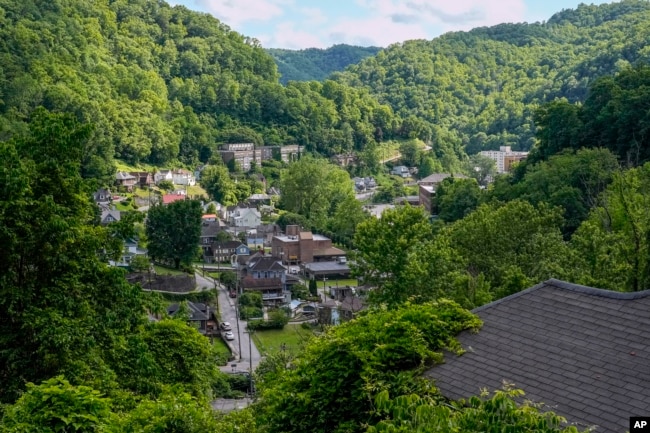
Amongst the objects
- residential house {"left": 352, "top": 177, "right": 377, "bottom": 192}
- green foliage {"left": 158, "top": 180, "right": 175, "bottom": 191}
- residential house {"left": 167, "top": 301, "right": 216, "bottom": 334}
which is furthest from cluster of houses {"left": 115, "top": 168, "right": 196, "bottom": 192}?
residential house {"left": 167, "top": 301, "right": 216, "bottom": 334}

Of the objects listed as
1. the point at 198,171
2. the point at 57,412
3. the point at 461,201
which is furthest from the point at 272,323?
the point at 198,171

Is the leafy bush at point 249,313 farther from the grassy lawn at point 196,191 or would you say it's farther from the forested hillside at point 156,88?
the grassy lawn at point 196,191

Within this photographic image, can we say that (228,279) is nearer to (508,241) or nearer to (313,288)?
(313,288)

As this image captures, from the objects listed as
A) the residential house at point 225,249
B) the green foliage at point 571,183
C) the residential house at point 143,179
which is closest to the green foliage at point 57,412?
the green foliage at point 571,183

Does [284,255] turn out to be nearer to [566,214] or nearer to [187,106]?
[566,214]

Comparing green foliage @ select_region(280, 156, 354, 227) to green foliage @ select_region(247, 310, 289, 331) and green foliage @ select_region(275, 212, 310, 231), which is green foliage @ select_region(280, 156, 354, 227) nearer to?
green foliage @ select_region(275, 212, 310, 231)

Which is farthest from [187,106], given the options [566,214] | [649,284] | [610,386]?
[610,386]
